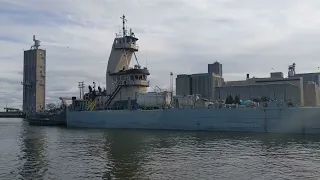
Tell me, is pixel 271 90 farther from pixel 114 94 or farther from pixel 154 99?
pixel 154 99

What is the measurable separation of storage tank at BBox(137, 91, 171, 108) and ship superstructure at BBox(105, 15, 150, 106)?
7.21 ft

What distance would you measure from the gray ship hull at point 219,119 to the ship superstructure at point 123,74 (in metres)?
3.34

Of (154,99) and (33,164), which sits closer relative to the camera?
(33,164)

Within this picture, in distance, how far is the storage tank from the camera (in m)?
42.6

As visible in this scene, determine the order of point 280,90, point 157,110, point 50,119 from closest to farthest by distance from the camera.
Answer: point 157,110 → point 50,119 → point 280,90

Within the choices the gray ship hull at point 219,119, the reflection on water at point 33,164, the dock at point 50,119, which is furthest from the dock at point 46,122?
the reflection on water at point 33,164

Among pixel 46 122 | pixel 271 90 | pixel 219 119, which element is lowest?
pixel 46 122

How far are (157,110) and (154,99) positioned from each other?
2139mm

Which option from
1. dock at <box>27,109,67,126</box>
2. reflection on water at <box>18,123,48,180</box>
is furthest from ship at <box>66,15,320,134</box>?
reflection on water at <box>18,123,48,180</box>

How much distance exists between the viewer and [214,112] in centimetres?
3728

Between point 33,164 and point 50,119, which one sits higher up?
point 50,119

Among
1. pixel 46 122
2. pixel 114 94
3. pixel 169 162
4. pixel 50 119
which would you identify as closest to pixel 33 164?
pixel 169 162

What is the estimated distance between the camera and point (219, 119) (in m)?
37.0

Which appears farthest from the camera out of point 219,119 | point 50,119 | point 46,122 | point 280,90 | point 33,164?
point 280,90
